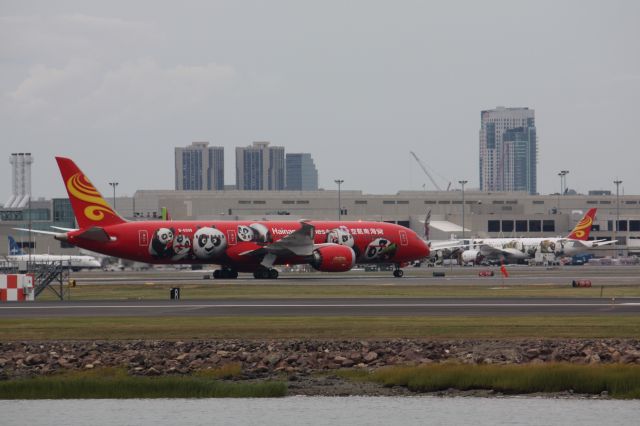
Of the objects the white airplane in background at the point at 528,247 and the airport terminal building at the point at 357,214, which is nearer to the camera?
the white airplane in background at the point at 528,247

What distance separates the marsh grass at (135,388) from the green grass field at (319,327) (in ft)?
19.0

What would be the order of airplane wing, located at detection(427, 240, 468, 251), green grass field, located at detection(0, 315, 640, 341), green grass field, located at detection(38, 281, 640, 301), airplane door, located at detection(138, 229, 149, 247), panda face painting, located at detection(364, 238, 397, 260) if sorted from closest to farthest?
green grass field, located at detection(0, 315, 640, 341) < green grass field, located at detection(38, 281, 640, 301) < airplane door, located at detection(138, 229, 149, 247) < panda face painting, located at detection(364, 238, 397, 260) < airplane wing, located at detection(427, 240, 468, 251)

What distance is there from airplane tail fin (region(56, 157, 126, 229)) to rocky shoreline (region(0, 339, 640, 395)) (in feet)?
135

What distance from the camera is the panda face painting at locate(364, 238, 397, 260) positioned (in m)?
89.3

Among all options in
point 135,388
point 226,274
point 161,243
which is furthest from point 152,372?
point 226,274

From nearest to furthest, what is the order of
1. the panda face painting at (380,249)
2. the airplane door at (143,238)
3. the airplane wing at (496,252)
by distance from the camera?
1. the airplane door at (143,238)
2. the panda face painting at (380,249)
3. the airplane wing at (496,252)

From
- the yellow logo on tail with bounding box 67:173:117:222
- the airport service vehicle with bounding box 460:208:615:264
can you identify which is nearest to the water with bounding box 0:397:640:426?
the yellow logo on tail with bounding box 67:173:117:222

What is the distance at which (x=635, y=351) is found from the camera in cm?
3609

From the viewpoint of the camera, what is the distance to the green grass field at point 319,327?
40188 millimetres

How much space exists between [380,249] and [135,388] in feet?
186

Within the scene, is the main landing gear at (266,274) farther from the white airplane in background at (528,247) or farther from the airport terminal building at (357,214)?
the airport terminal building at (357,214)

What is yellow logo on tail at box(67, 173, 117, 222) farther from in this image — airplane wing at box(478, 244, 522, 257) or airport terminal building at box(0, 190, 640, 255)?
airport terminal building at box(0, 190, 640, 255)

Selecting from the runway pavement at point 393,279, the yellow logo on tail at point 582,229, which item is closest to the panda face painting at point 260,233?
the runway pavement at point 393,279

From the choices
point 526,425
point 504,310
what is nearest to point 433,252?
point 504,310
